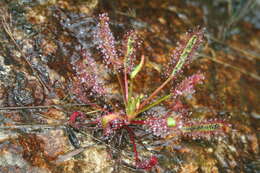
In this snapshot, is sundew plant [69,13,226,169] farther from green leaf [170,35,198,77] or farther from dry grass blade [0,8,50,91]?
dry grass blade [0,8,50,91]

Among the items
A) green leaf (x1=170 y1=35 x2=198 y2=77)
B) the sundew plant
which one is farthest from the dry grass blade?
green leaf (x1=170 y1=35 x2=198 y2=77)

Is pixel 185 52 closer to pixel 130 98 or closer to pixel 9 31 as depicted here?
pixel 130 98

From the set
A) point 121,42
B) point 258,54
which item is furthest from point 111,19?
point 258,54

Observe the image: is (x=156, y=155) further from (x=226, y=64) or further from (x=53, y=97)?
(x=226, y=64)

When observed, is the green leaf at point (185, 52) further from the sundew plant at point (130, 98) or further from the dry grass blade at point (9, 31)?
the dry grass blade at point (9, 31)

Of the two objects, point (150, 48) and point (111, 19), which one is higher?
point (111, 19)

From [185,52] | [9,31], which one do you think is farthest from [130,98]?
[9,31]

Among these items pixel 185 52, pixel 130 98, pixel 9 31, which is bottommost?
pixel 130 98

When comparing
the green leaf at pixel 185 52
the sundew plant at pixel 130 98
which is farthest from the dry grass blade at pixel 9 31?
the green leaf at pixel 185 52
